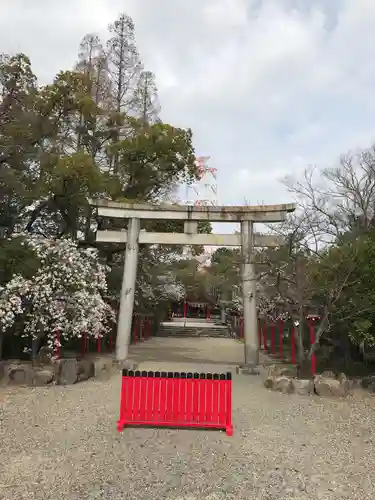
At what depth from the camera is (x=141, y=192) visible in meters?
17.7

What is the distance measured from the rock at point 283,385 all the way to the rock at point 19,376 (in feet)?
19.2

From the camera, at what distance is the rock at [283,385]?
9.54m

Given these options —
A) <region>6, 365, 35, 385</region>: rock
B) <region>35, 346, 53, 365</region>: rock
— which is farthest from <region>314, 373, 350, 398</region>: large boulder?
<region>35, 346, 53, 365</region>: rock

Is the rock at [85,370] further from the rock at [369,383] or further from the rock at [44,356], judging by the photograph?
the rock at [369,383]

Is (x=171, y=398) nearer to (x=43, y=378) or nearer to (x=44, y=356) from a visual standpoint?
(x=43, y=378)

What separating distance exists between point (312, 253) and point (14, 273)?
8432mm

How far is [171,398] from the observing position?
21.2ft

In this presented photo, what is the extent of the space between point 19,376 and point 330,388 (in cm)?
731

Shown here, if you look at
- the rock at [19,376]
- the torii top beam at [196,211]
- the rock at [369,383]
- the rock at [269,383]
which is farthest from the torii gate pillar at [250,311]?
the rock at [19,376]

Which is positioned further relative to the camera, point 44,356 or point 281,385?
point 44,356

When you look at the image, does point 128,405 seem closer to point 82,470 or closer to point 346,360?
point 82,470

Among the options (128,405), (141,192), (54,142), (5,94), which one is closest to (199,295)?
(141,192)

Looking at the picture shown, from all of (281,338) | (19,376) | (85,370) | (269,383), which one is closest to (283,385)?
(269,383)

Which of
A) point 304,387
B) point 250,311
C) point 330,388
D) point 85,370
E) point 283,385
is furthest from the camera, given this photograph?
point 250,311
